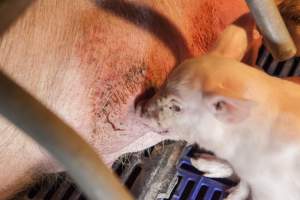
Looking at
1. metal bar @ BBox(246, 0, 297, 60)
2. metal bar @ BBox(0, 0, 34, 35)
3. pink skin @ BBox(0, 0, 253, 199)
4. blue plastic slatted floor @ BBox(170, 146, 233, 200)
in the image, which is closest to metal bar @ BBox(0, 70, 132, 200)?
metal bar @ BBox(0, 0, 34, 35)

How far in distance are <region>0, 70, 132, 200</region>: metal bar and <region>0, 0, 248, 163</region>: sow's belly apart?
37 cm

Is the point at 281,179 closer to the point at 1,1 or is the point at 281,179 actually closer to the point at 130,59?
the point at 130,59

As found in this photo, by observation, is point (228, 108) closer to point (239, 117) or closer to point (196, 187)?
point (239, 117)

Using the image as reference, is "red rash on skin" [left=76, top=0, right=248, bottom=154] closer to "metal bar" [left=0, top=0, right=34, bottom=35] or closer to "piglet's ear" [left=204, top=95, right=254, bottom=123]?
"piglet's ear" [left=204, top=95, right=254, bottom=123]

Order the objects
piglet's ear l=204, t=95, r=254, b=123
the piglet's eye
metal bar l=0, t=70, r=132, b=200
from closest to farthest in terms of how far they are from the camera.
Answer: metal bar l=0, t=70, r=132, b=200 → piglet's ear l=204, t=95, r=254, b=123 → the piglet's eye

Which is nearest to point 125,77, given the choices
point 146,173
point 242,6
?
point 146,173

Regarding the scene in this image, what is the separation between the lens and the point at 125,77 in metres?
1.08

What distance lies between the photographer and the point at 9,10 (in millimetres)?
640

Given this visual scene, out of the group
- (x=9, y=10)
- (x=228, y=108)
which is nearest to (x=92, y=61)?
(x=228, y=108)

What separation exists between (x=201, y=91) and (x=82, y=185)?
1.45 feet

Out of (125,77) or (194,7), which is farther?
(194,7)

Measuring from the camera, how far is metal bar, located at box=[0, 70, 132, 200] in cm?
60

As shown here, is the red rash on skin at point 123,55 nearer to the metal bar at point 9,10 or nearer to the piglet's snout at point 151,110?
the piglet's snout at point 151,110

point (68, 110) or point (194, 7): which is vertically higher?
point (194, 7)
